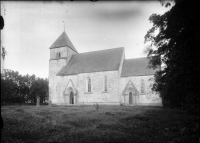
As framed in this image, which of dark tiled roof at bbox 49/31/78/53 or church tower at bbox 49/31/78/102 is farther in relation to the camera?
dark tiled roof at bbox 49/31/78/53

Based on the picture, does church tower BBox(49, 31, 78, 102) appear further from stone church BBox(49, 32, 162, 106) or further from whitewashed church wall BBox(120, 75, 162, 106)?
whitewashed church wall BBox(120, 75, 162, 106)

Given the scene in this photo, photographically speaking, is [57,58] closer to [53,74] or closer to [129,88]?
[53,74]

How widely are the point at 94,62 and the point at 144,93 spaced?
40.3 feet

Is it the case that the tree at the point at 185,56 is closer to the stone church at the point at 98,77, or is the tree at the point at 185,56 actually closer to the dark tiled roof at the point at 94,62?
the stone church at the point at 98,77

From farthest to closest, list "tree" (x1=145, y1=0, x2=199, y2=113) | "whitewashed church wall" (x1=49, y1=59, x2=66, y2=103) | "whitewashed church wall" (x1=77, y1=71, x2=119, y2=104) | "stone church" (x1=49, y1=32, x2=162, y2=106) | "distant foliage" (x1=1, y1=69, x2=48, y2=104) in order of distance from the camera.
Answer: "distant foliage" (x1=1, y1=69, x2=48, y2=104), "whitewashed church wall" (x1=49, y1=59, x2=66, y2=103), "whitewashed church wall" (x1=77, y1=71, x2=119, y2=104), "stone church" (x1=49, y1=32, x2=162, y2=106), "tree" (x1=145, y1=0, x2=199, y2=113)

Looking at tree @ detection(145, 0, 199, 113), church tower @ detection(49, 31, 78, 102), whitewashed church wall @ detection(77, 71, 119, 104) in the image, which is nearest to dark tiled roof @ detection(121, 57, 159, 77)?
whitewashed church wall @ detection(77, 71, 119, 104)

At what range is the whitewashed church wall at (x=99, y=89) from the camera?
29.7 meters

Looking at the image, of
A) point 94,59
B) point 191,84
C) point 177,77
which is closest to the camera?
point 191,84

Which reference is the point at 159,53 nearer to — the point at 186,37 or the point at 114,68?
the point at 186,37

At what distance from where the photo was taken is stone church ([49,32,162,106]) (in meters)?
29.3

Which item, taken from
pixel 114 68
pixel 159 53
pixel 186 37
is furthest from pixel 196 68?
pixel 114 68

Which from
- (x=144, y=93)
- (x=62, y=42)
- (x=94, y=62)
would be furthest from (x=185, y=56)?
(x=62, y=42)

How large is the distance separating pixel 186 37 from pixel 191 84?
2349mm

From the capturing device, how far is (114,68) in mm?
30062
